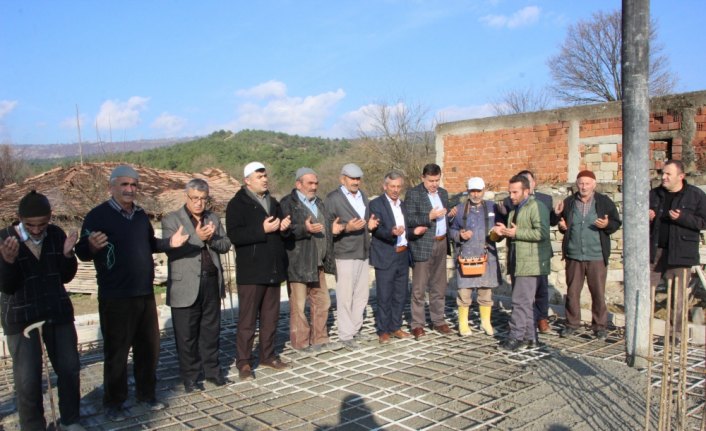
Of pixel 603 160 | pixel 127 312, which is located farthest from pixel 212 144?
pixel 127 312

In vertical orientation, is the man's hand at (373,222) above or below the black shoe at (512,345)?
above

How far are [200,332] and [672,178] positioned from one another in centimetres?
487

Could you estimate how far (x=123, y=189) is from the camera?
4328 mm

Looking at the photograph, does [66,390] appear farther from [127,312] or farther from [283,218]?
[283,218]

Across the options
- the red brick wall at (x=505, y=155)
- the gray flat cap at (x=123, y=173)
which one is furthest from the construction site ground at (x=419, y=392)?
the red brick wall at (x=505, y=155)

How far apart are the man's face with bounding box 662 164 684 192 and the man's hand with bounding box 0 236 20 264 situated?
5832 millimetres

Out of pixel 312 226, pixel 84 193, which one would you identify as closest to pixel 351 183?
pixel 312 226

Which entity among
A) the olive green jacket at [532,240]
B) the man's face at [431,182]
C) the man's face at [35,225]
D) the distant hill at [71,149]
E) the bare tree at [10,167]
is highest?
the distant hill at [71,149]

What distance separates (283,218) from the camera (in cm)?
554

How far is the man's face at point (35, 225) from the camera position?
→ 3943 millimetres

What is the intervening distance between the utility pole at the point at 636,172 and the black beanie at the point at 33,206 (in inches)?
185

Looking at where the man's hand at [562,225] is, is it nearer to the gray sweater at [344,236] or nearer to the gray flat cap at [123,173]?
the gray sweater at [344,236]

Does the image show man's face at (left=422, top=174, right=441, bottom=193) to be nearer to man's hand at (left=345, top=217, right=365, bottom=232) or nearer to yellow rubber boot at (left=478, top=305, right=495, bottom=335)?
man's hand at (left=345, top=217, right=365, bottom=232)

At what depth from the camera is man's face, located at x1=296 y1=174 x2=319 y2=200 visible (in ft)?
19.2
